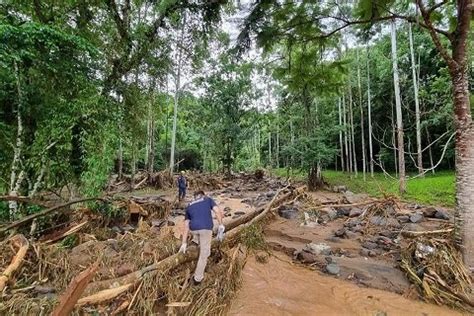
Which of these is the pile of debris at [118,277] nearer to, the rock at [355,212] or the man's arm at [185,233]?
the man's arm at [185,233]

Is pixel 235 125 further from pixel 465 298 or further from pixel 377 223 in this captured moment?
pixel 465 298

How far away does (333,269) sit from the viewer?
17.6 feet

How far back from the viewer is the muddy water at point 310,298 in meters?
4.09

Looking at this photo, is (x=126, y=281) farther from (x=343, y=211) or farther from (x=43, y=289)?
(x=343, y=211)

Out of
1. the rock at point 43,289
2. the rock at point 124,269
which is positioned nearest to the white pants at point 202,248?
the rock at point 124,269

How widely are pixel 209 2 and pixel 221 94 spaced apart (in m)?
14.4

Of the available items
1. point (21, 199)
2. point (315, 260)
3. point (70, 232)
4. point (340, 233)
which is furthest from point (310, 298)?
point (21, 199)

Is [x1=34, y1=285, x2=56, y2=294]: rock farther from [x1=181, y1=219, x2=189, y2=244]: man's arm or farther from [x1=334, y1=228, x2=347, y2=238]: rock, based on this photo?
[x1=334, y1=228, x2=347, y2=238]: rock

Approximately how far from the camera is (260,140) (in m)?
38.4

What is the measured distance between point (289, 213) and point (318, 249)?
3.09 meters

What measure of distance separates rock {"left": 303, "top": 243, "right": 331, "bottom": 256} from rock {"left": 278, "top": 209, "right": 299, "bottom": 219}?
2671 mm

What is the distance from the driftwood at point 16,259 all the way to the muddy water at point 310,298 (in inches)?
110

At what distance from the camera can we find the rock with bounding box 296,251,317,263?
18.9 feet

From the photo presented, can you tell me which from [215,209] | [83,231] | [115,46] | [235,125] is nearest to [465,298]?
[215,209]
